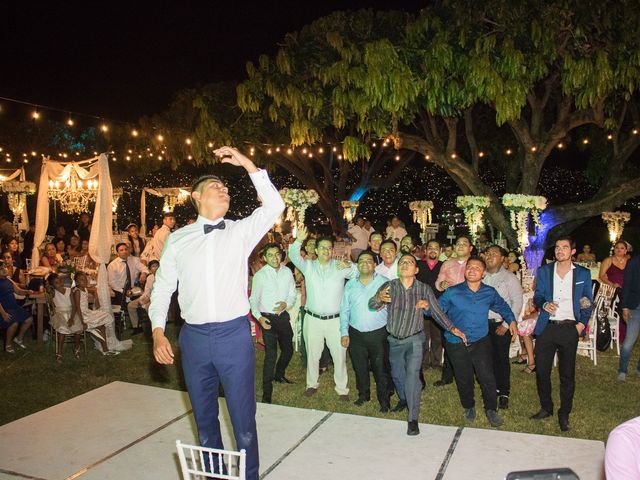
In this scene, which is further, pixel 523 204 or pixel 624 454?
pixel 523 204

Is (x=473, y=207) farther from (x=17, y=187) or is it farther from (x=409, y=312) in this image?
(x=17, y=187)

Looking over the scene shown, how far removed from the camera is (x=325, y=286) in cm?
624

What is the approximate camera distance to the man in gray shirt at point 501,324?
5.98m

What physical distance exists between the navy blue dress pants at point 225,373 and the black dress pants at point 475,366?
275cm

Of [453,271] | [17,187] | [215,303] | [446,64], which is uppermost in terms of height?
[446,64]

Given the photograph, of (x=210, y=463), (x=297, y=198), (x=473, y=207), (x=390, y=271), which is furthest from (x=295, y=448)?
(x=473, y=207)

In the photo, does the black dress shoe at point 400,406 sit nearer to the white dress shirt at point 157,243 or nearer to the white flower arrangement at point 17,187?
the white dress shirt at point 157,243

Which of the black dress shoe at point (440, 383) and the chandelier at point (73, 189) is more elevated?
the chandelier at point (73, 189)

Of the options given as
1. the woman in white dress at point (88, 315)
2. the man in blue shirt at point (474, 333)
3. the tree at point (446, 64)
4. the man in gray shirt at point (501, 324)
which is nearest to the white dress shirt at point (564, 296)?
the man in blue shirt at point (474, 333)

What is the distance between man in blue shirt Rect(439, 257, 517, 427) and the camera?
17.7ft

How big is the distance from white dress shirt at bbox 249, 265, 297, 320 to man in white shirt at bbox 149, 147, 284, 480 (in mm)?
2977

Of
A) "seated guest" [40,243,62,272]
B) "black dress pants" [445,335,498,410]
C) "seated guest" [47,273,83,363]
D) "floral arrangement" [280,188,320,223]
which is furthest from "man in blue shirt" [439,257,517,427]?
"seated guest" [40,243,62,272]

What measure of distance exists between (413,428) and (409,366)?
0.57 metres

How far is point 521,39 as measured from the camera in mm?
10555
